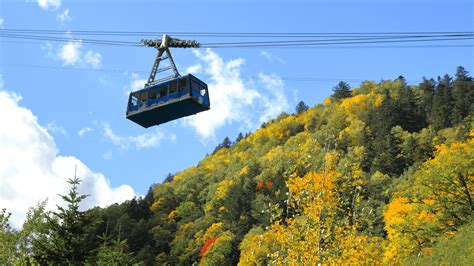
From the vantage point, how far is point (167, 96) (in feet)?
105

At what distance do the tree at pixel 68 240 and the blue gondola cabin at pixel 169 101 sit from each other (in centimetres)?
820

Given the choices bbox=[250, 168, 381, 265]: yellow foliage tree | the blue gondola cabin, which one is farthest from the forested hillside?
the blue gondola cabin

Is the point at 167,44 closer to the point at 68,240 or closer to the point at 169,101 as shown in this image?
the point at 169,101

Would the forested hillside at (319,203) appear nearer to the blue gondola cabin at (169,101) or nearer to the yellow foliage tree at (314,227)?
the yellow foliage tree at (314,227)

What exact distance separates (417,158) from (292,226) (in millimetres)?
102081

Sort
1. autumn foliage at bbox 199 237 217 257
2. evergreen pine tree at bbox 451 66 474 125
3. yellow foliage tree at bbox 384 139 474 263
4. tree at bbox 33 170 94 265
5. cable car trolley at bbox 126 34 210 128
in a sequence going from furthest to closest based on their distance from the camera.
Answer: evergreen pine tree at bbox 451 66 474 125 → autumn foliage at bbox 199 237 217 257 → yellow foliage tree at bbox 384 139 474 263 → cable car trolley at bbox 126 34 210 128 → tree at bbox 33 170 94 265

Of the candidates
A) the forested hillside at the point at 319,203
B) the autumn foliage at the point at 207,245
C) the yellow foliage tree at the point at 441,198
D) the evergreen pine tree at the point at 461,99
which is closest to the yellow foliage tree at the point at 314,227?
the forested hillside at the point at 319,203

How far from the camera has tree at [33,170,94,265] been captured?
24.2m

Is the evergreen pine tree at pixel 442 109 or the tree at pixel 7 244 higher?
the evergreen pine tree at pixel 442 109

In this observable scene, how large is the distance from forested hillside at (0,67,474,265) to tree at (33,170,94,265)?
50 mm

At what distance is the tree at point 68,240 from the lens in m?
24.2

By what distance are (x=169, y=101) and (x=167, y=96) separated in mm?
438

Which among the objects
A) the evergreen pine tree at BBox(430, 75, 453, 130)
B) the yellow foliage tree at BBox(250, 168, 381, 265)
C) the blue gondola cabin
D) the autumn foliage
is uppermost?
the evergreen pine tree at BBox(430, 75, 453, 130)

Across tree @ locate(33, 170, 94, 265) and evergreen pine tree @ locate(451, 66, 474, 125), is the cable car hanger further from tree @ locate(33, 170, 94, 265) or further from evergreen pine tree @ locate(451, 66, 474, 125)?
evergreen pine tree @ locate(451, 66, 474, 125)
